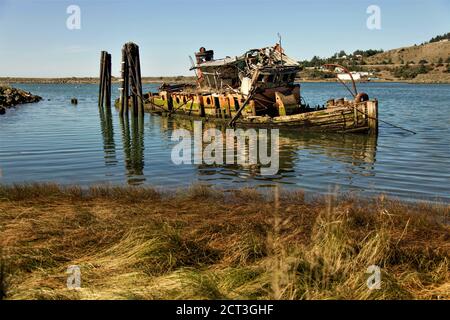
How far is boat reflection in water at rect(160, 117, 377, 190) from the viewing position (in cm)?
1195

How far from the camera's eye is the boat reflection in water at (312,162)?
12.0 meters

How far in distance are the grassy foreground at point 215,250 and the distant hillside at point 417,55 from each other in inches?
4731

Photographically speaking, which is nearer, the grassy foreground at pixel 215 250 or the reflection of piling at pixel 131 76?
the grassy foreground at pixel 215 250

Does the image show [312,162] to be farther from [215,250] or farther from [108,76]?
[108,76]

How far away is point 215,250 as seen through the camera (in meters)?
Result: 5.46

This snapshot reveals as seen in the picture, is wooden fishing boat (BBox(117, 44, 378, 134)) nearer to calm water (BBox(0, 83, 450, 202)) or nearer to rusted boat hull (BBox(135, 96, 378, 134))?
rusted boat hull (BBox(135, 96, 378, 134))

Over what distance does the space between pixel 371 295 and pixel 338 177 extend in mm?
8270

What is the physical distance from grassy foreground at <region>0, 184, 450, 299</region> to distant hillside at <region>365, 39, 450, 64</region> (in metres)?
120

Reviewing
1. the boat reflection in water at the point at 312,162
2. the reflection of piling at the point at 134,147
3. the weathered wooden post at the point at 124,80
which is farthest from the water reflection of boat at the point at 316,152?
the weathered wooden post at the point at 124,80

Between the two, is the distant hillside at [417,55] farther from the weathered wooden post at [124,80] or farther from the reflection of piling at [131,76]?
the weathered wooden post at [124,80]
